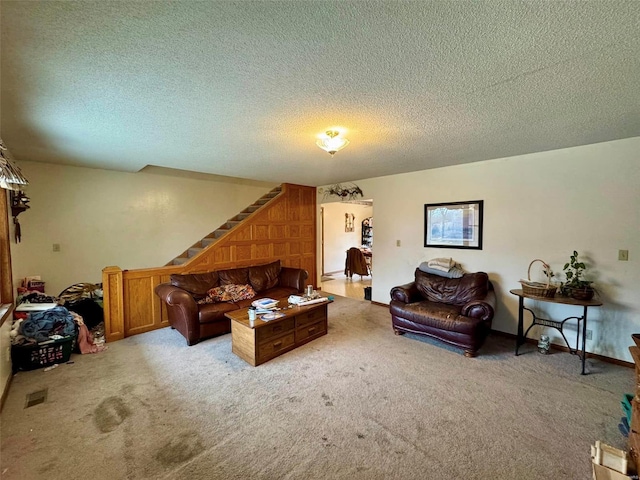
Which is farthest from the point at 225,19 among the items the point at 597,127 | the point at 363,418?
the point at 597,127

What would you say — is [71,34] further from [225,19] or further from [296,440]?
[296,440]

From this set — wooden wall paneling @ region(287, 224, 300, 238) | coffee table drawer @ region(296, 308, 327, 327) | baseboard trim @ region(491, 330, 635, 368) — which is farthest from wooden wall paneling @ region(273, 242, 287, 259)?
baseboard trim @ region(491, 330, 635, 368)

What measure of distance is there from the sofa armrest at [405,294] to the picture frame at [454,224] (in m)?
0.91

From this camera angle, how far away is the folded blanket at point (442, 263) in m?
3.90

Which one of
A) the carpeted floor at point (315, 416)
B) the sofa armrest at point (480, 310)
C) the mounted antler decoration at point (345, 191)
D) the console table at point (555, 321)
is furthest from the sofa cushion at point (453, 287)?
the mounted antler decoration at point (345, 191)

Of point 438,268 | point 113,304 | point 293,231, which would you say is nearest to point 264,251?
point 293,231

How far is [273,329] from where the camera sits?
9.73 ft

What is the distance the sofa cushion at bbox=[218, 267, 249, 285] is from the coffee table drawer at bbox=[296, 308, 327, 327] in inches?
57.7

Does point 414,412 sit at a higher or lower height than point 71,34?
lower

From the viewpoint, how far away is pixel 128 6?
1129 mm

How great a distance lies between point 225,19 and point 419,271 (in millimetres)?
3792

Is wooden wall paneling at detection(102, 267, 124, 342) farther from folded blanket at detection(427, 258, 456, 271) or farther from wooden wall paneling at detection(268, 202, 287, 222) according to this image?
folded blanket at detection(427, 258, 456, 271)

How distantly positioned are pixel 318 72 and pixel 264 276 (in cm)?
355

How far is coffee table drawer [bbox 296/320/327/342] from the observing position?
3284mm
